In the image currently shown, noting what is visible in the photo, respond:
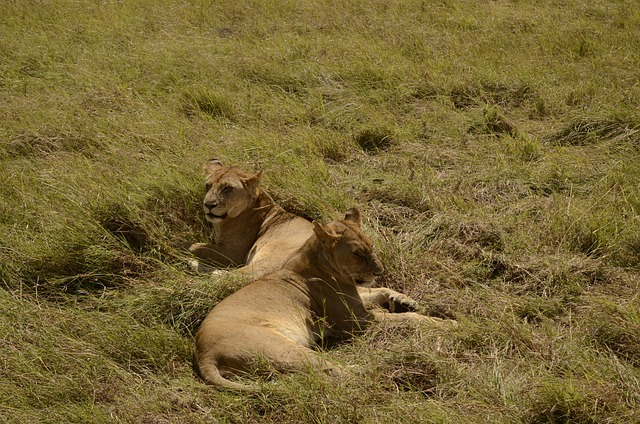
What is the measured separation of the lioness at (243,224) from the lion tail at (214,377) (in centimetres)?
155

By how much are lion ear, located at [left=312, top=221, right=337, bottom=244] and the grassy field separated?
0.61 metres

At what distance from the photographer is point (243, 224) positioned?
6797 mm

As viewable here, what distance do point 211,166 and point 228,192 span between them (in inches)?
17.0

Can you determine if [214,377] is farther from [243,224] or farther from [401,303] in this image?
[243,224]

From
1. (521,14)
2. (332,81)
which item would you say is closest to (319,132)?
(332,81)

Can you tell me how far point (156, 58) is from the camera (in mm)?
9977

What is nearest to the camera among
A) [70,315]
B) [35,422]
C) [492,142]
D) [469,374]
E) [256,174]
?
[35,422]

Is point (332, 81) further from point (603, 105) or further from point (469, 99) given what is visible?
point (603, 105)

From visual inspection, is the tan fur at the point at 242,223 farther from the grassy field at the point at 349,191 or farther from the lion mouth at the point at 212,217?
the grassy field at the point at 349,191

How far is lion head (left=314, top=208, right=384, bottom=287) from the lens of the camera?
5.39 metres

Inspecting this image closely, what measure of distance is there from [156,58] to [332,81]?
86.3 inches

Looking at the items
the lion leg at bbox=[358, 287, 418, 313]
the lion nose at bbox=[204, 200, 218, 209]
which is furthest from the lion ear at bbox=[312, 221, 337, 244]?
the lion nose at bbox=[204, 200, 218, 209]

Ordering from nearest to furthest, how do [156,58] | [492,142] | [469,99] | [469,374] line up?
[469,374], [492,142], [469,99], [156,58]

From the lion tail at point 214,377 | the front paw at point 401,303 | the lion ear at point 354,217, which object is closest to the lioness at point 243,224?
the lion ear at point 354,217
